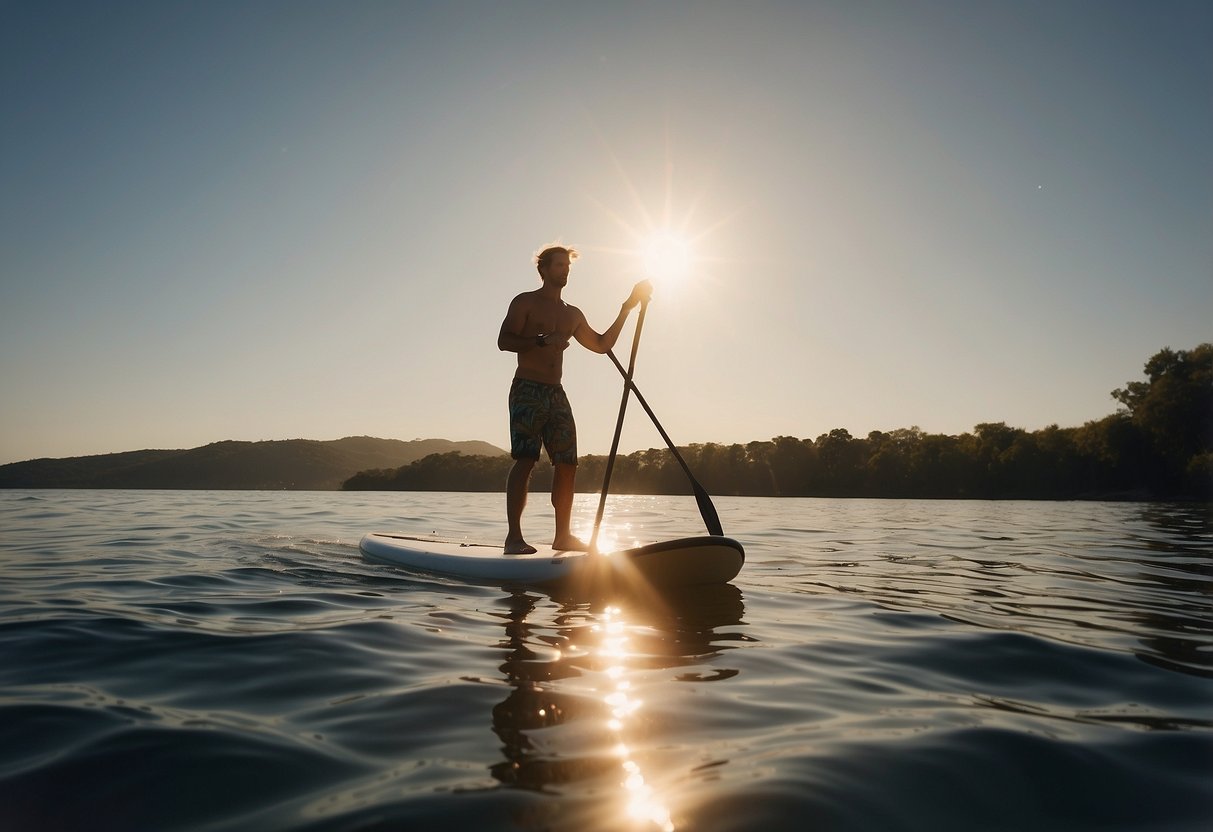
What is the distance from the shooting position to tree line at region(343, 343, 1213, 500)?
54000 mm

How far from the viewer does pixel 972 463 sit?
240 ft

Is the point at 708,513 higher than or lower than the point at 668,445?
lower

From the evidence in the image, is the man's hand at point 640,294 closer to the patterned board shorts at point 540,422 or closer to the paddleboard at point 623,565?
the patterned board shorts at point 540,422

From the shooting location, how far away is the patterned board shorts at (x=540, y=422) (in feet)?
21.8

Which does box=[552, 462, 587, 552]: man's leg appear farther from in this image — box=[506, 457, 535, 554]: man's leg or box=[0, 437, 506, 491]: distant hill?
box=[0, 437, 506, 491]: distant hill

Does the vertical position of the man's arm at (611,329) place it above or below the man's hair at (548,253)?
below

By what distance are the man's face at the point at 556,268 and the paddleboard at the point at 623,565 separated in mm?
2525

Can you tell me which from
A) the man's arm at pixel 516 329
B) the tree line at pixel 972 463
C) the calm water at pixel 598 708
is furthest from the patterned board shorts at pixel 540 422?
the tree line at pixel 972 463

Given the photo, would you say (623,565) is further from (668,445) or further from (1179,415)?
(1179,415)

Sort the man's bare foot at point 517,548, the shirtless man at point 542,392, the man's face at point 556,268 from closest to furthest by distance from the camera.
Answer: the man's bare foot at point 517,548 < the shirtless man at point 542,392 < the man's face at point 556,268

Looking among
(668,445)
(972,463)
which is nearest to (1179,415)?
(972,463)

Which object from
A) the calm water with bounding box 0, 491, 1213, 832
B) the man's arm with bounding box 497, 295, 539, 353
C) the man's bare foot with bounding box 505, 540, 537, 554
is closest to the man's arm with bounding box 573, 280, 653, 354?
the man's arm with bounding box 497, 295, 539, 353

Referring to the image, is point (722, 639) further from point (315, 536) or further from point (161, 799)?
point (315, 536)

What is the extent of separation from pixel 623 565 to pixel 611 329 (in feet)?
8.21
